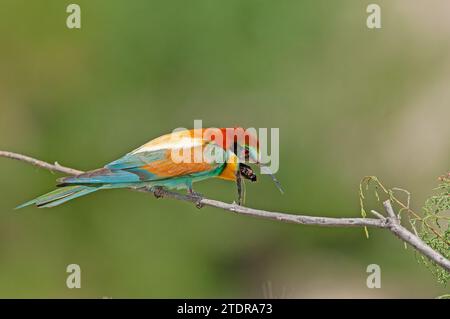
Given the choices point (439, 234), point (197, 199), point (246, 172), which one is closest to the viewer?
point (439, 234)

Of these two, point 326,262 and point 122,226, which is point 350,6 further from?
point 122,226

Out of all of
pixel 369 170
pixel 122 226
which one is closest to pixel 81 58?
pixel 122 226

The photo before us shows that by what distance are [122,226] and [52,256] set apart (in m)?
0.23

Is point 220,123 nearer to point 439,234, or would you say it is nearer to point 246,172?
point 246,172

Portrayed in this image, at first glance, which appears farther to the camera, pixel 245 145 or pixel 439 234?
pixel 245 145

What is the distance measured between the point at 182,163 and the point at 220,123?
0.81 meters

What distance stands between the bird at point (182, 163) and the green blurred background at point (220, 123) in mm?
795

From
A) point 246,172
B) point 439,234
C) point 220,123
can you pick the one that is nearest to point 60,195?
point 246,172

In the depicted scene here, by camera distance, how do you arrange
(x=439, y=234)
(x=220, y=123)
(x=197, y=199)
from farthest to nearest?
(x=220, y=123) → (x=197, y=199) → (x=439, y=234)

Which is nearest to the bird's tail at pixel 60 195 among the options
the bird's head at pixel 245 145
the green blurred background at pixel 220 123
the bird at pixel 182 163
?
the bird at pixel 182 163

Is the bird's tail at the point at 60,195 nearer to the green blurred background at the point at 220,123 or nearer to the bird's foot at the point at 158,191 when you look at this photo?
the bird's foot at the point at 158,191

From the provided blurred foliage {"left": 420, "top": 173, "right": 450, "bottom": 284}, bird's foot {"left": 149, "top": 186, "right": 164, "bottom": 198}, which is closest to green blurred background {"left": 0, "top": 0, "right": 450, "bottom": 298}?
bird's foot {"left": 149, "top": 186, "right": 164, "bottom": 198}

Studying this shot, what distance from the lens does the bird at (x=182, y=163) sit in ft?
4.17

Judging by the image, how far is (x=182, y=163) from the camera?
1.32 m
